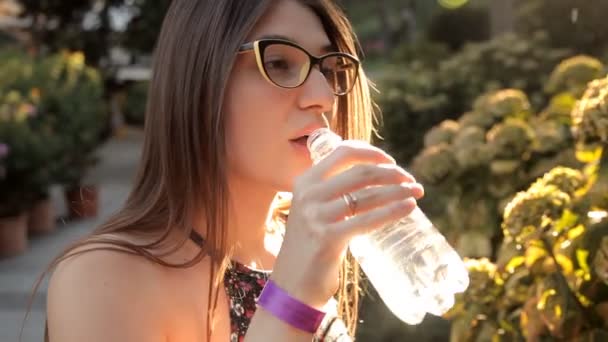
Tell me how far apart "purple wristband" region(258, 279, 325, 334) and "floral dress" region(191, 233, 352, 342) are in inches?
17.4

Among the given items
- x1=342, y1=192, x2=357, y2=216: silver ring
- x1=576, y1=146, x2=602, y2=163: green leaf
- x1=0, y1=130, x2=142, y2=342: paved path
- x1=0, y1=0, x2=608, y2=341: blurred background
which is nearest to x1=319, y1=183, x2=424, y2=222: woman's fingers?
x1=342, y1=192, x2=357, y2=216: silver ring

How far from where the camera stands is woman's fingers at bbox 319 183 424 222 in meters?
1.33

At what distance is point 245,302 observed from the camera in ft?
6.18

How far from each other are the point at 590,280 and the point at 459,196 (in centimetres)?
141

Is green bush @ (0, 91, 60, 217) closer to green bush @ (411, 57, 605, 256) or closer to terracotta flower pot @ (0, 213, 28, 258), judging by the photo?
terracotta flower pot @ (0, 213, 28, 258)

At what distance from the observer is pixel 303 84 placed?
1758 mm

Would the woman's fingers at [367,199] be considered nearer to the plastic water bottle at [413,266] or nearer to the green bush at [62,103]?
the plastic water bottle at [413,266]

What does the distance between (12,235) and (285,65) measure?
7745mm

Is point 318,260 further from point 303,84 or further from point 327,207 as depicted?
point 303,84

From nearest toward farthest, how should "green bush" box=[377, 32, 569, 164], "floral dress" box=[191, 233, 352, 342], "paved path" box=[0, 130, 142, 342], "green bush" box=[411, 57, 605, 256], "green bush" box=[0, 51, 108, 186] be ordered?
"floral dress" box=[191, 233, 352, 342] → "green bush" box=[411, 57, 605, 256] → "paved path" box=[0, 130, 142, 342] → "green bush" box=[377, 32, 569, 164] → "green bush" box=[0, 51, 108, 186]

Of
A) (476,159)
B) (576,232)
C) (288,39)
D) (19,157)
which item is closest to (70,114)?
(19,157)

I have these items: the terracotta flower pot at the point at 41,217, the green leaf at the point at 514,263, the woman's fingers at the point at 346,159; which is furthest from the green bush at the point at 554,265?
the terracotta flower pot at the point at 41,217

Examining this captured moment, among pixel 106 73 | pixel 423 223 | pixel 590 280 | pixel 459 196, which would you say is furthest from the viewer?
pixel 106 73

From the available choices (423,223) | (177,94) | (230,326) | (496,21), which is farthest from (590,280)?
(496,21)
